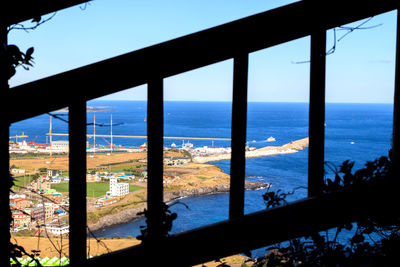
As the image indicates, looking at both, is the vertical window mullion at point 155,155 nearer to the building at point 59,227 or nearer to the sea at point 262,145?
the sea at point 262,145

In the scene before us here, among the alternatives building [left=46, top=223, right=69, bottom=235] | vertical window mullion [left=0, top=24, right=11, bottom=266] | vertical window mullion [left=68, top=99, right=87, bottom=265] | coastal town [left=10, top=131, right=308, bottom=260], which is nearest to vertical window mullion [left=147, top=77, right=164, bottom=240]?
vertical window mullion [left=68, top=99, right=87, bottom=265]

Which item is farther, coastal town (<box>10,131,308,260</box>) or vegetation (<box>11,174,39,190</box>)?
coastal town (<box>10,131,308,260</box>)

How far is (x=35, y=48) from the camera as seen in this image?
3.25 feet

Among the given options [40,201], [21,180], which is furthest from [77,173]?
[21,180]

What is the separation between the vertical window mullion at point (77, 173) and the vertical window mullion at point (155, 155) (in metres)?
0.13

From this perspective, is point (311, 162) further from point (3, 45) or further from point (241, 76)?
point (3, 45)

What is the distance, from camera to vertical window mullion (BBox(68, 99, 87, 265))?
0.71m

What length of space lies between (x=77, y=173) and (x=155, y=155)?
0.52ft

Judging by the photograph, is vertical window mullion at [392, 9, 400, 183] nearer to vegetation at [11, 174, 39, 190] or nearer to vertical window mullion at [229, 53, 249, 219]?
vertical window mullion at [229, 53, 249, 219]

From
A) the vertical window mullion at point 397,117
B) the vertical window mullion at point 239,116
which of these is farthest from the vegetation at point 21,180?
the vertical window mullion at point 397,117

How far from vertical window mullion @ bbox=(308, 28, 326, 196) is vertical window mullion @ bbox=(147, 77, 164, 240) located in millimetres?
323

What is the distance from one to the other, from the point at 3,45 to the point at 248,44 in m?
0.51

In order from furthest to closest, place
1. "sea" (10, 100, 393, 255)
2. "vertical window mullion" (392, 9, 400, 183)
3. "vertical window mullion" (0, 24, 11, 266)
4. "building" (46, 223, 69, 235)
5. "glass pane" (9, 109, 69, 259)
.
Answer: "sea" (10, 100, 393, 255) → "building" (46, 223, 69, 235) → "glass pane" (9, 109, 69, 259) → "vertical window mullion" (392, 9, 400, 183) → "vertical window mullion" (0, 24, 11, 266)

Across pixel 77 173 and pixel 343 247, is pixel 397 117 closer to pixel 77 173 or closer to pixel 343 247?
pixel 343 247
